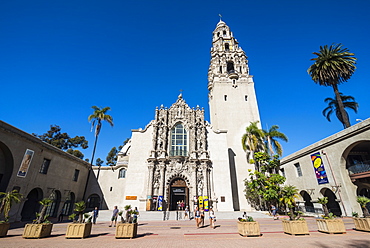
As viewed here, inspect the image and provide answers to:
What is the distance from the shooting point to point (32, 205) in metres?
19.4

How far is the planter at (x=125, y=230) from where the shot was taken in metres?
10.1

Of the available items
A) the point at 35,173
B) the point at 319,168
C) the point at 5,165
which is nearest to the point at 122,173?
the point at 35,173

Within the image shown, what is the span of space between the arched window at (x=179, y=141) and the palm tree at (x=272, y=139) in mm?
13074

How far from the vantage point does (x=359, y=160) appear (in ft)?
69.6

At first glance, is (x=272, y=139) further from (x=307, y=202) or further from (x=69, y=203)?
(x=69, y=203)

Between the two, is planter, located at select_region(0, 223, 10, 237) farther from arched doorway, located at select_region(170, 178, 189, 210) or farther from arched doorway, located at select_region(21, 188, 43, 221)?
arched doorway, located at select_region(170, 178, 189, 210)

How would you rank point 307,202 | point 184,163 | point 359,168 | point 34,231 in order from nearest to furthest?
point 34,231 < point 359,168 < point 307,202 < point 184,163

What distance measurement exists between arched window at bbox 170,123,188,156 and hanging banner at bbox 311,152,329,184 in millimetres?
17158

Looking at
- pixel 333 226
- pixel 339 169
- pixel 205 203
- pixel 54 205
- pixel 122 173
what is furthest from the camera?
pixel 122 173

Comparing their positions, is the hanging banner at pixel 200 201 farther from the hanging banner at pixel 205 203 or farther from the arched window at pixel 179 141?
the arched window at pixel 179 141

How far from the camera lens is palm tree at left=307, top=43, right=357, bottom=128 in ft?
75.8

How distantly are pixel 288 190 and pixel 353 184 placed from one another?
963cm

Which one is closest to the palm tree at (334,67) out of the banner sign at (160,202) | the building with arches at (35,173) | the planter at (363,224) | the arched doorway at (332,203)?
the arched doorway at (332,203)

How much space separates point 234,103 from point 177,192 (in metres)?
20.4
